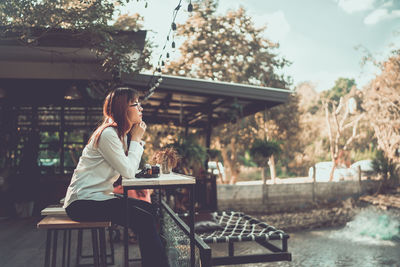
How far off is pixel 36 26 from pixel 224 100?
350 centimetres

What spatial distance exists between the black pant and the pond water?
8.11 feet

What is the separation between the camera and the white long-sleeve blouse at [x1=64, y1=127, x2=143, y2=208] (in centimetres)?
204

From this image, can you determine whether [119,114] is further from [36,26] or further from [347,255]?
[347,255]

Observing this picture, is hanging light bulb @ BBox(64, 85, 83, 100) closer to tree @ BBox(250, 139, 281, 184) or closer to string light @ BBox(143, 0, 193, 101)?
→ string light @ BBox(143, 0, 193, 101)

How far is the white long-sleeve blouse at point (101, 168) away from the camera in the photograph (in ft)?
6.68

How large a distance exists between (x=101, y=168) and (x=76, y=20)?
131 inches

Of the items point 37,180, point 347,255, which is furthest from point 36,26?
point 347,255

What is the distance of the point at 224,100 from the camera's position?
6.70 metres

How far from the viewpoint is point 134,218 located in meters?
2.01

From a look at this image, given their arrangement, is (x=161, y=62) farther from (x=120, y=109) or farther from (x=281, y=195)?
(x=281, y=195)

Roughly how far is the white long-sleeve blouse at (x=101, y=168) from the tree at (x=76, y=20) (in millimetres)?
2659

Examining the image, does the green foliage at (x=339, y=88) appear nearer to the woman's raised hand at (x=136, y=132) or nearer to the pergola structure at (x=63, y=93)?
the pergola structure at (x=63, y=93)

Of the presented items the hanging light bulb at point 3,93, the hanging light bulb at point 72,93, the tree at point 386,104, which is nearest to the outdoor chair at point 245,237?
the hanging light bulb at point 72,93

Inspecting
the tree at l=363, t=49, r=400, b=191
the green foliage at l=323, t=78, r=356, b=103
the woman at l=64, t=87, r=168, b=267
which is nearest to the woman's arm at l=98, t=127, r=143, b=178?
the woman at l=64, t=87, r=168, b=267
